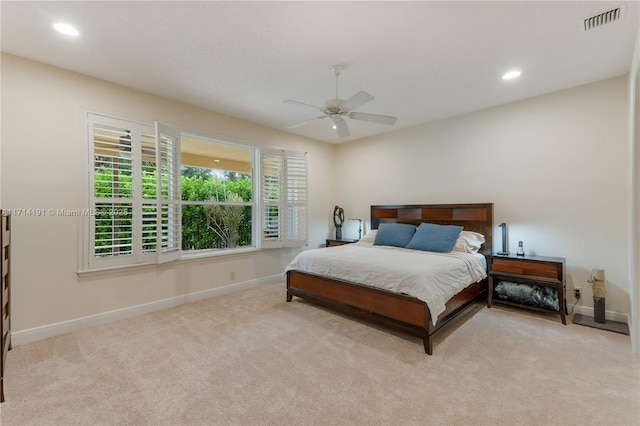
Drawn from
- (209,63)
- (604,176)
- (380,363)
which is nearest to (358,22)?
(209,63)

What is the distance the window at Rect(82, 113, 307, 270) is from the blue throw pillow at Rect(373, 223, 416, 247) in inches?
57.0

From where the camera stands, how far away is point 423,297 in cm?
257

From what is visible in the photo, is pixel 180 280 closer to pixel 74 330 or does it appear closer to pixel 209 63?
pixel 74 330

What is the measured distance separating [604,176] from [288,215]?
14.2ft

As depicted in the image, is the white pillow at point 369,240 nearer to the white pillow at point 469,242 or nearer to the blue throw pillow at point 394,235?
the blue throw pillow at point 394,235

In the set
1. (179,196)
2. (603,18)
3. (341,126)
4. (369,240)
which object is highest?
(603,18)

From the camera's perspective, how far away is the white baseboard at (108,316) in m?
2.77

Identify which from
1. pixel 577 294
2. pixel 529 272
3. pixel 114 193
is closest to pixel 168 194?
pixel 114 193

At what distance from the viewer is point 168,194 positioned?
3.70 m

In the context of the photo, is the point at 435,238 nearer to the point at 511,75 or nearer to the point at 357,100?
the point at 511,75

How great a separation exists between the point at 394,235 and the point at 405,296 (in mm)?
1797

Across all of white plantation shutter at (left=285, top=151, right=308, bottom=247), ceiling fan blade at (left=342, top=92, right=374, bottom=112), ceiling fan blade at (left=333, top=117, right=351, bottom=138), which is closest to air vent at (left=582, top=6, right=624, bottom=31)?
ceiling fan blade at (left=342, top=92, right=374, bottom=112)

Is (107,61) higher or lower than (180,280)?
higher

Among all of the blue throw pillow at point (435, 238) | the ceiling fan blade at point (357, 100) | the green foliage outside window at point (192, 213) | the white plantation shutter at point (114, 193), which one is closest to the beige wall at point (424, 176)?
the white plantation shutter at point (114, 193)
